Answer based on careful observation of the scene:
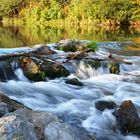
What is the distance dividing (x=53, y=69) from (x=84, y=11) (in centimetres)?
2781

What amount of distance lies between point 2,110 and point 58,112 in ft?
9.01

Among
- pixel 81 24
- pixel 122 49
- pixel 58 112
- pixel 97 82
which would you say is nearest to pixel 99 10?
pixel 81 24

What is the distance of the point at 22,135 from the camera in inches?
187

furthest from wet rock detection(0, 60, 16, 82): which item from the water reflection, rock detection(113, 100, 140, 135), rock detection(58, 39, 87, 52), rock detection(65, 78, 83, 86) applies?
the water reflection

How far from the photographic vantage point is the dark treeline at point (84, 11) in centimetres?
3753

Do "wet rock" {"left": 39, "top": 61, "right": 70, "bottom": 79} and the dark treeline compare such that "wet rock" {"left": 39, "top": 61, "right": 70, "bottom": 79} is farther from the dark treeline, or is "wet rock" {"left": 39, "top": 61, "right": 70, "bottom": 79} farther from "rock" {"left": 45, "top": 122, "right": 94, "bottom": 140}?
the dark treeline

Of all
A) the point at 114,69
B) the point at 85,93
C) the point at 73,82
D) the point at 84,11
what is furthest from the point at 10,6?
the point at 85,93

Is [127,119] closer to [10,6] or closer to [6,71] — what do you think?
Result: [6,71]

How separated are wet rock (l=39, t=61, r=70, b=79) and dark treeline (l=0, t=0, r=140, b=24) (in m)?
25.3

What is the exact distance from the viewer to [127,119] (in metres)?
7.63

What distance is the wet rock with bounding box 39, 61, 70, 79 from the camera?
12.4 m

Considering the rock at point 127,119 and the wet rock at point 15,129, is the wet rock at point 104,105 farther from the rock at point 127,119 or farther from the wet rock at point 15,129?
the wet rock at point 15,129

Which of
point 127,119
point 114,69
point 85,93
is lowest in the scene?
point 114,69

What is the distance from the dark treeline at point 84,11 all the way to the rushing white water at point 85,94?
24.0m
